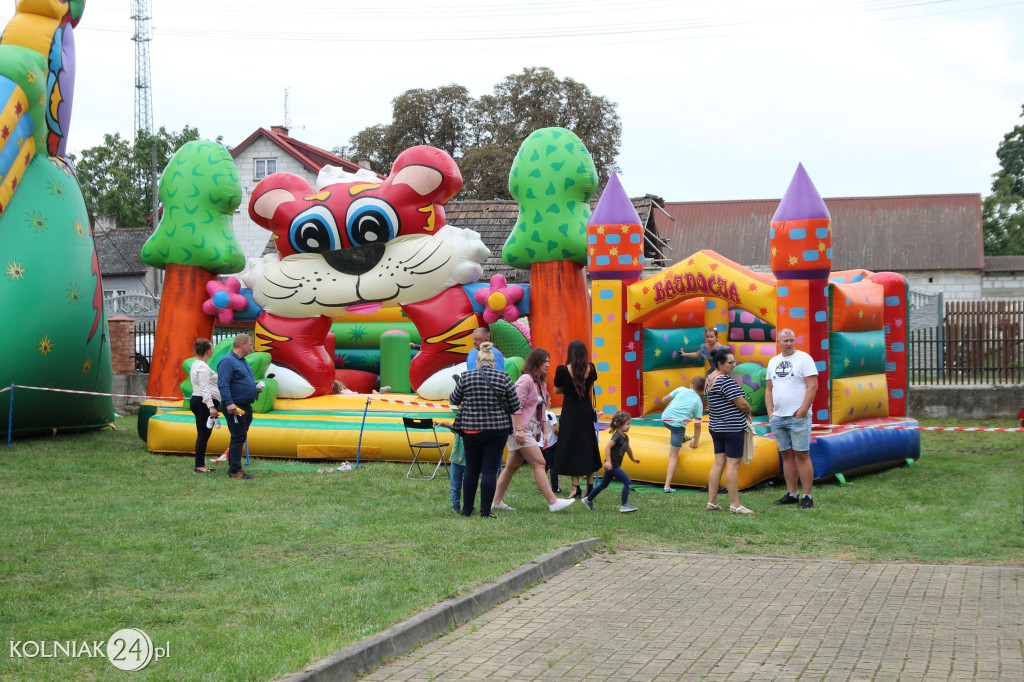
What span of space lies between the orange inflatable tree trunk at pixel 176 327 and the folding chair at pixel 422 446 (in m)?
3.81

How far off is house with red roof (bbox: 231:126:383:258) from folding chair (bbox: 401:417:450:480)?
81.4 ft

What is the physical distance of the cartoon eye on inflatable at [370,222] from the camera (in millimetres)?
12805

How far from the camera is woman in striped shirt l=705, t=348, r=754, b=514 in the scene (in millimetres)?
8664

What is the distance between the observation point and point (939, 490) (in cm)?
973

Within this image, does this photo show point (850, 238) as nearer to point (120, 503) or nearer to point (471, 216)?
point (471, 216)

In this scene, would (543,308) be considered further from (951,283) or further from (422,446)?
(951,283)

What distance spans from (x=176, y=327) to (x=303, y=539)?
722cm

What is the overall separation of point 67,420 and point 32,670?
9.93m

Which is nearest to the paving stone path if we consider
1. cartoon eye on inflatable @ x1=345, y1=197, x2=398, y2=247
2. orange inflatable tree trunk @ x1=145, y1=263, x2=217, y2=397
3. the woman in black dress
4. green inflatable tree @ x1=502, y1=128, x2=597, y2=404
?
the woman in black dress

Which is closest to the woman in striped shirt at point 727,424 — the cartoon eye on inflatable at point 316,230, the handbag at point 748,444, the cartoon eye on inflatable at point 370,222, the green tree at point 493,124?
the handbag at point 748,444

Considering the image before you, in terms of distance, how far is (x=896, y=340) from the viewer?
39.5 ft

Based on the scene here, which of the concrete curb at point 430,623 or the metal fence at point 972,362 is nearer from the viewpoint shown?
the concrete curb at point 430,623
